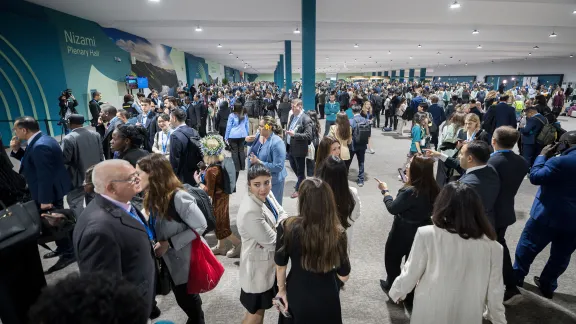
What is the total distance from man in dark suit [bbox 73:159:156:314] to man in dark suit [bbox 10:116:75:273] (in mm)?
2064

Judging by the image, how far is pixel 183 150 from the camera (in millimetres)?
3957

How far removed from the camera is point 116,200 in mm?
1793

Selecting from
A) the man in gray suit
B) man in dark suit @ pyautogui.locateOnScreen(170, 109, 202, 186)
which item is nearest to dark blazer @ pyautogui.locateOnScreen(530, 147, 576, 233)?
man in dark suit @ pyautogui.locateOnScreen(170, 109, 202, 186)

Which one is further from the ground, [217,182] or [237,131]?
[237,131]

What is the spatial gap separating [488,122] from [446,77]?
39657 millimetres

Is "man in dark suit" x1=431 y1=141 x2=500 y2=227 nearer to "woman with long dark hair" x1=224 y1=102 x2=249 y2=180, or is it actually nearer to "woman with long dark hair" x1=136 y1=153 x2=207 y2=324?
"woman with long dark hair" x1=136 y1=153 x2=207 y2=324

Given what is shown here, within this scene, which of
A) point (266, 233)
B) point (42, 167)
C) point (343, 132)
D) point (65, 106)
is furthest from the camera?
point (65, 106)

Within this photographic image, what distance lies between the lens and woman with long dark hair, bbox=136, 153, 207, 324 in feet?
7.14

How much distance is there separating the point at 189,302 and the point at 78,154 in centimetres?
250

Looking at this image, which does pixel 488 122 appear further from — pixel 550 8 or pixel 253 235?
pixel 253 235

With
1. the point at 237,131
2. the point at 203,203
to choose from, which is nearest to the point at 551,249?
the point at 203,203

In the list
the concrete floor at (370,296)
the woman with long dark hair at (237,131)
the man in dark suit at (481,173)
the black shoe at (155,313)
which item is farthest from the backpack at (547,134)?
the black shoe at (155,313)

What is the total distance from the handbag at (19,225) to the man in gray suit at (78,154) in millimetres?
1985

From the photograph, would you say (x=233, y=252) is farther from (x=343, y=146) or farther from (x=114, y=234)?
(x=343, y=146)
